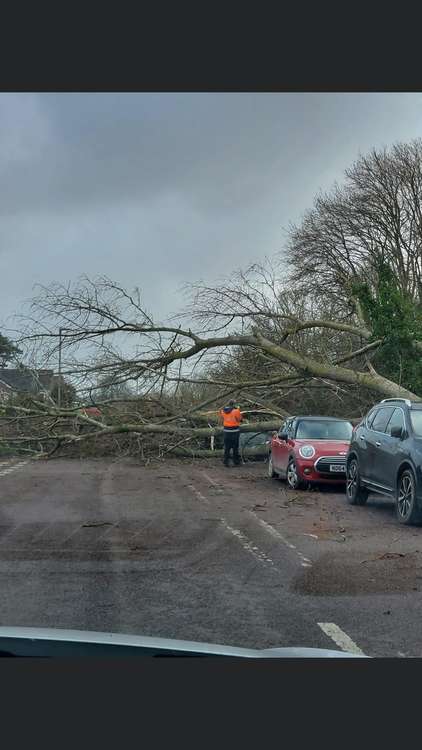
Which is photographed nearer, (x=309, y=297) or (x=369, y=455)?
(x=369, y=455)

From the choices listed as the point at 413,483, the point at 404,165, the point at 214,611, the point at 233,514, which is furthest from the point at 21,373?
the point at 404,165

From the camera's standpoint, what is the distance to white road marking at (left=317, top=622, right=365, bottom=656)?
20.0 ft

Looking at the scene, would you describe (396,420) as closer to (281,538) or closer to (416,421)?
(416,421)

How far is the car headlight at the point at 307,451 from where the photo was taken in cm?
1770

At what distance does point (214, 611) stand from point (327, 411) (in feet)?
64.4

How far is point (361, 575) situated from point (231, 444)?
1533cm

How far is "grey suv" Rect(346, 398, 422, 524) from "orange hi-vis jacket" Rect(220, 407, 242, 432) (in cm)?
791

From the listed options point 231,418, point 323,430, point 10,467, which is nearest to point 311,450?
point 323,430

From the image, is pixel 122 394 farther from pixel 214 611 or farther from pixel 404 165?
pixel 404 165

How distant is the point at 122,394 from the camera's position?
78.4ft

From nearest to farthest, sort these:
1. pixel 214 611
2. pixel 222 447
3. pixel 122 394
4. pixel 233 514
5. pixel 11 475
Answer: pixel 214 611
pixel 233 514
pixel 11 475
pixel 122 394
pixel 222 447

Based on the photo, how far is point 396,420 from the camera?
1388 cm

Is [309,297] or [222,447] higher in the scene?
[309,297]

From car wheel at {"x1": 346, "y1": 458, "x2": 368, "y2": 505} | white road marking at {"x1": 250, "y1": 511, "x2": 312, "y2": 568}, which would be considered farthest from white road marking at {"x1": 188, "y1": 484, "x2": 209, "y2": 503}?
car wheel at {"x1": 346, "y1": 458, "x2": 368, "y2": 505}
